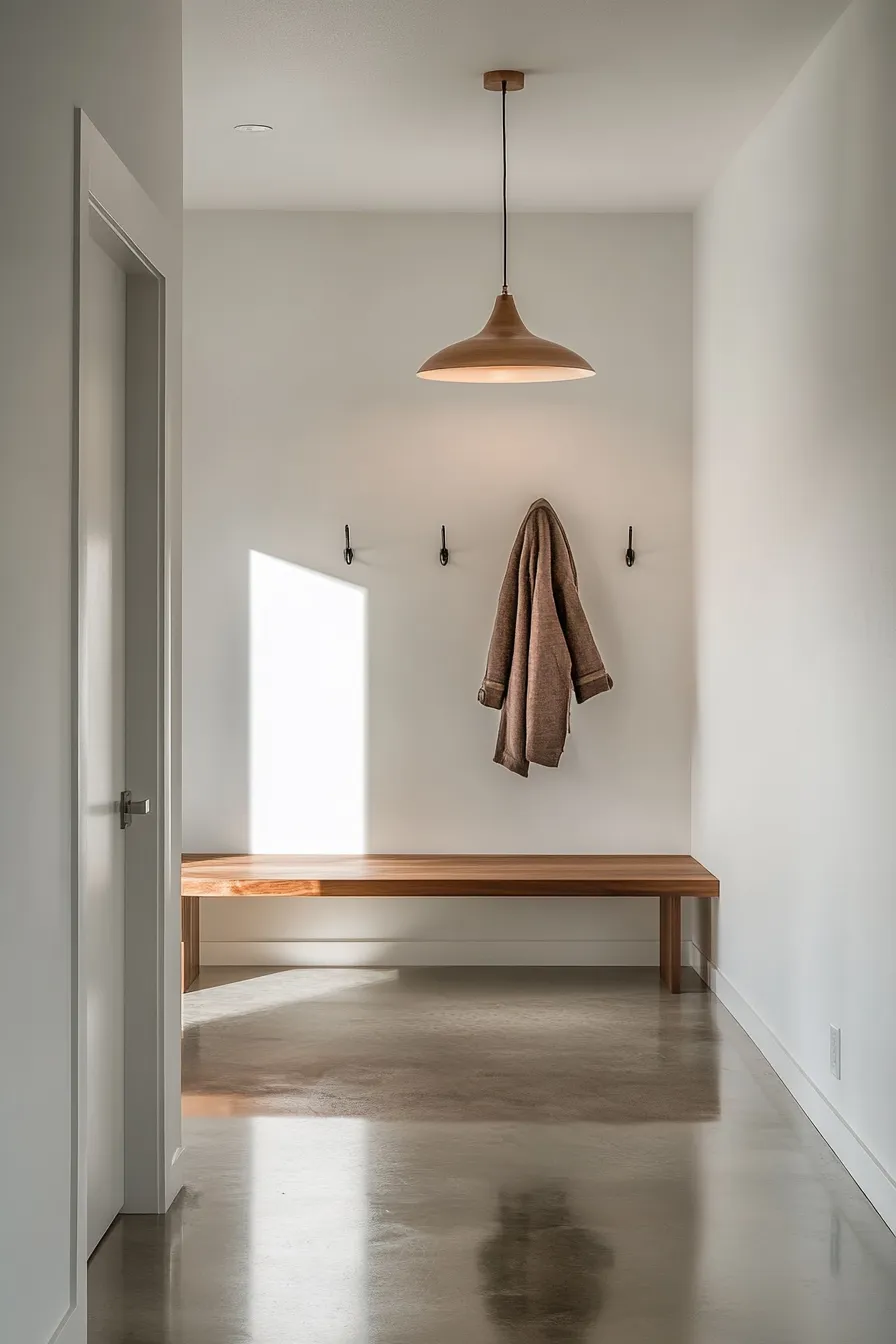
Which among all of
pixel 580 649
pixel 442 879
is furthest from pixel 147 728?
pixel 580 649

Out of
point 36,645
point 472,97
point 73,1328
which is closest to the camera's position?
point 36,645

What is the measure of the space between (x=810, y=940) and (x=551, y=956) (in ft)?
6.29

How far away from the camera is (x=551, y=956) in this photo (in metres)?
5.60

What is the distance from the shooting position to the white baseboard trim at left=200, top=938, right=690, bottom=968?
5.59m

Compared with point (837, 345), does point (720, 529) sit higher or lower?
lower

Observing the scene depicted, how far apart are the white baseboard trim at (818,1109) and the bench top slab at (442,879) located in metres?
0.42

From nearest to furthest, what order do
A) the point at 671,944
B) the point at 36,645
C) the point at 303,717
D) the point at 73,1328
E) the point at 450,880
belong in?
the point at 36,645 < the point at 73,1328 < the point at 450,880 < the point at 671,944 < the point at 303,717

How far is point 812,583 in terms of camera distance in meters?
3.82

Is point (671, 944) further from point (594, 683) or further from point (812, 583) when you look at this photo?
point (812, 583)

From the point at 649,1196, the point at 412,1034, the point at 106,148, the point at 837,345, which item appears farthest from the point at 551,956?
the point at 106,148

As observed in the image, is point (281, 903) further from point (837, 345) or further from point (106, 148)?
point (106, 148)

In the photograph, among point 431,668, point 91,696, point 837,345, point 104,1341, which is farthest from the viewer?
point 431,668

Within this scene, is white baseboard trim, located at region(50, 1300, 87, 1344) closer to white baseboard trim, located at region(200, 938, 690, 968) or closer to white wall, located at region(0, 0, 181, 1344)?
white wall, located at region(0, 0, 181, 1344)

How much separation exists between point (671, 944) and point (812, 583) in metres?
1.92
